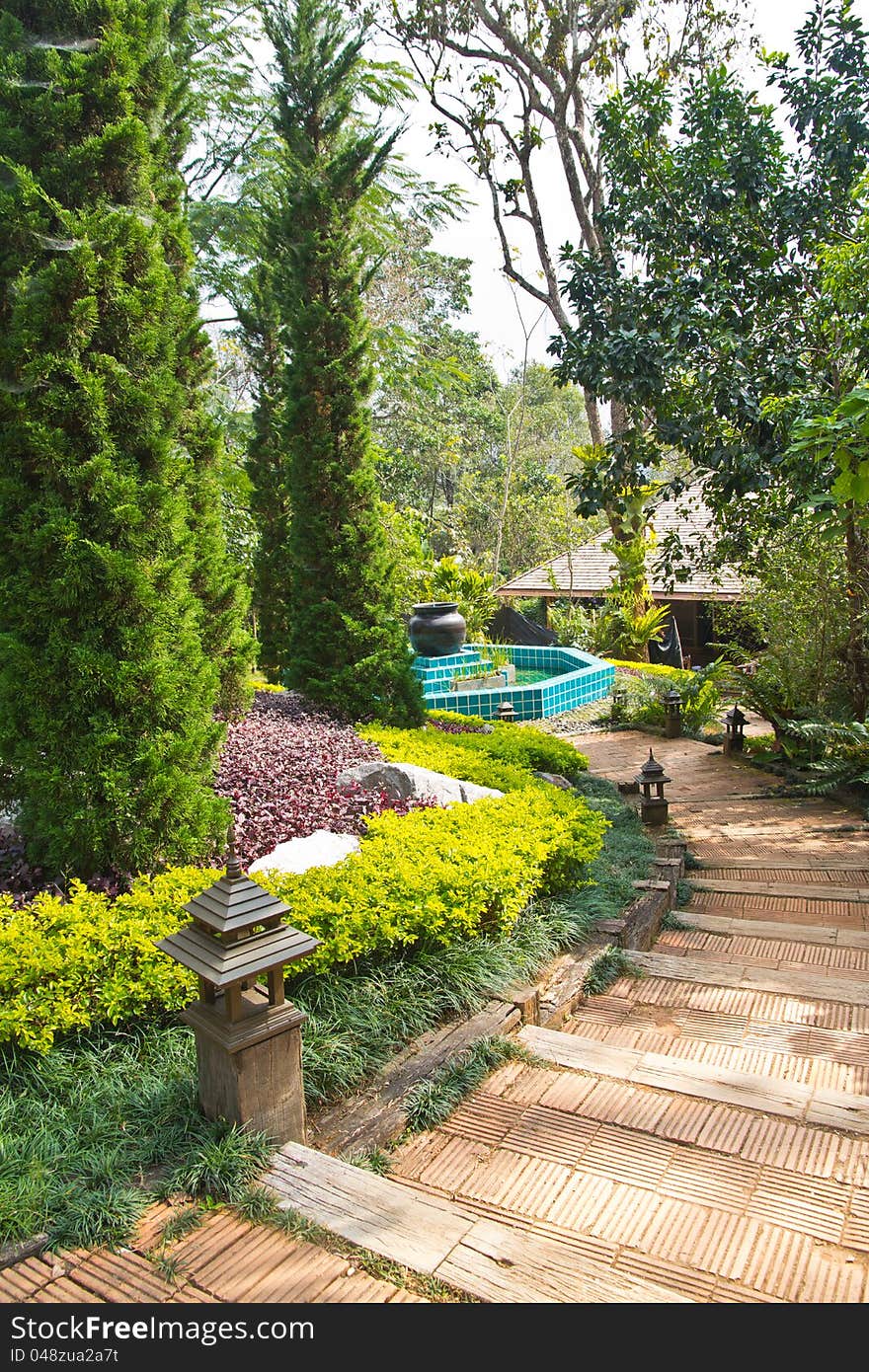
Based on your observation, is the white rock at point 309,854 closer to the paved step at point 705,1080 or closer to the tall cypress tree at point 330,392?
the paved step at point 705,1080

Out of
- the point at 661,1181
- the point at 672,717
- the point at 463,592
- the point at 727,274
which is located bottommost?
the point at 672,717

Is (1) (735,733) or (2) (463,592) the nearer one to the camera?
(1) (735,733)

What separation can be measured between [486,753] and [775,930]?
258 centimetres

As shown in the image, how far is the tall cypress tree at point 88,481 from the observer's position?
369 centimetres

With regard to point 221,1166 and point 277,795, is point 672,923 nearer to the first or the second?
point 277,795

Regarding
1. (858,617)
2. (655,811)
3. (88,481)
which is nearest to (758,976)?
(655,811)

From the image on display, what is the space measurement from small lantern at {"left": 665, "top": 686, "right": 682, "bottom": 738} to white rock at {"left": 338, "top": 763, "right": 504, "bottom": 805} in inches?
202

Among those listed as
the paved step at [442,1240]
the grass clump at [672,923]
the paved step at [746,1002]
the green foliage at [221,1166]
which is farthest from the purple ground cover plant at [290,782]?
the paved step at [442,1240]

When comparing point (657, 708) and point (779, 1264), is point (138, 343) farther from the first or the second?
point (657, 708)

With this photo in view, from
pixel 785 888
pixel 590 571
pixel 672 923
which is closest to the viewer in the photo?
pixel 672 923

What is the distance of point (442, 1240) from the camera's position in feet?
6.30

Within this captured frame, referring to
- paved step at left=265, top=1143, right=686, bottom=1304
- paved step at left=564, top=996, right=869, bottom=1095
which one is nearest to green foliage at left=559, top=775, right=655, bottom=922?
paved step at left=564, top=996, right=869, bottom=1095

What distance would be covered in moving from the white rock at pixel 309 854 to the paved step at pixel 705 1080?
1.27 m

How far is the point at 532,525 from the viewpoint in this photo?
25.1 metres
